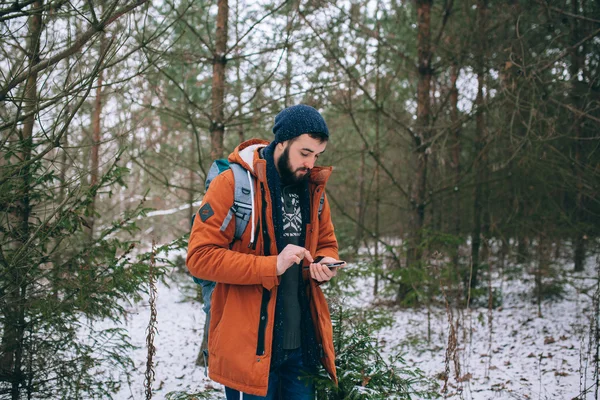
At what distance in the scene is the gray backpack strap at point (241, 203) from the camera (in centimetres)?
205

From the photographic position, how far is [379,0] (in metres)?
5.93

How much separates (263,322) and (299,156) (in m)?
0.85

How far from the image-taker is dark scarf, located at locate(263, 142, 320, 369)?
6.80 ft

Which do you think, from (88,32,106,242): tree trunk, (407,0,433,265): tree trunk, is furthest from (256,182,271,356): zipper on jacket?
(407,0,433,265): tree trunk

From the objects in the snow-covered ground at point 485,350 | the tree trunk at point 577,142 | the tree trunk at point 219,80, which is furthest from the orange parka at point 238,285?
the tree trunk at point 577,142

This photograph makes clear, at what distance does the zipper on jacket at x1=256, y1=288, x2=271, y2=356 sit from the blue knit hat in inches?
31.7

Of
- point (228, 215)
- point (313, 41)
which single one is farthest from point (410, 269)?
point (228, 215)

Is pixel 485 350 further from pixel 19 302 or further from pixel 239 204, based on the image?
pixel 19 302

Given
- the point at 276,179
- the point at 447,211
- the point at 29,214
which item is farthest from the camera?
the point at 447,211

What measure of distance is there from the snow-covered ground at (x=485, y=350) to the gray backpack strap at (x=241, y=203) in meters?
1.77

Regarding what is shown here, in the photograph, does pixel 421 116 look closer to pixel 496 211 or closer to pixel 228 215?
pixel 496 211

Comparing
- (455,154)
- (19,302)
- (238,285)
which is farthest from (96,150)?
(455,154)

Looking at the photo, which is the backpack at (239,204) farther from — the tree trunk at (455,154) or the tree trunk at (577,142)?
the tree trunk at (577,142)

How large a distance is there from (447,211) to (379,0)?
598 centimetres
